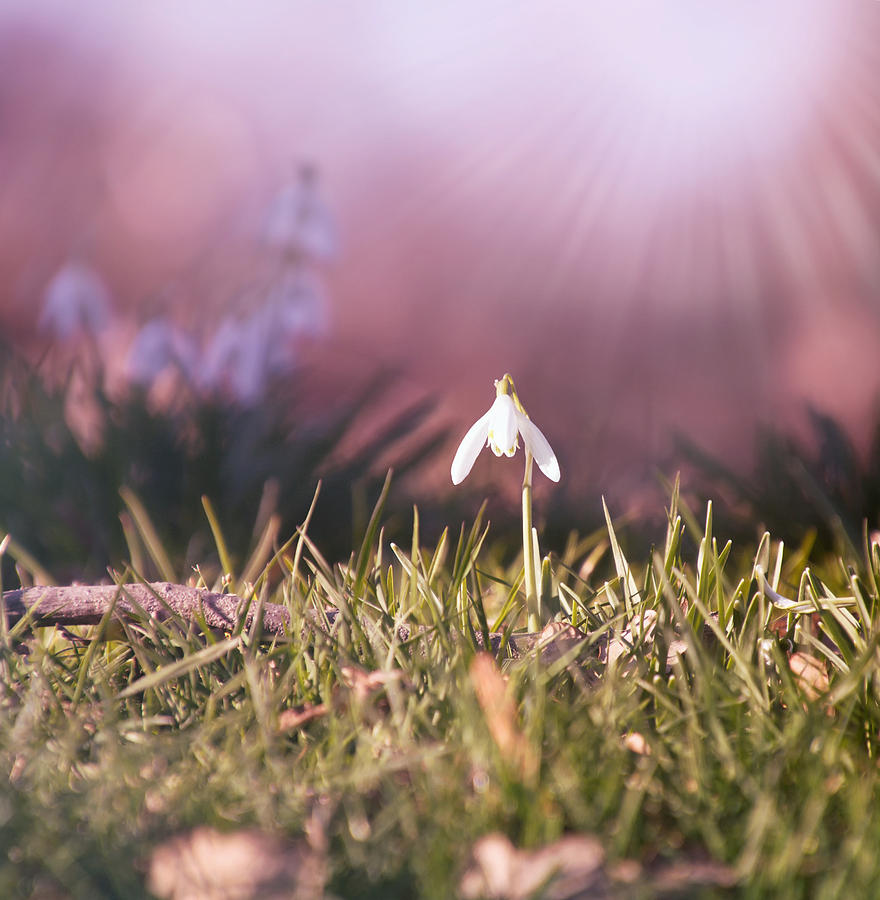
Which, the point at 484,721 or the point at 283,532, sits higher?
the point at 484,721

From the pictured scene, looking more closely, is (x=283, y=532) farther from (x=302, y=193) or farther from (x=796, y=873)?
(x=796, y=873)

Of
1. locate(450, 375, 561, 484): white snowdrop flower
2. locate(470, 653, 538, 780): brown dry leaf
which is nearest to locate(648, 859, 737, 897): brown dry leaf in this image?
locate(470, 653, 538, 780): brown dry leaf

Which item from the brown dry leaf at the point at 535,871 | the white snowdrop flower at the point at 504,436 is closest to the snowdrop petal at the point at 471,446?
the white snowdrop flower at the point at 504,436

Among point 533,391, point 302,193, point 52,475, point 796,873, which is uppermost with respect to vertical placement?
point 302,193

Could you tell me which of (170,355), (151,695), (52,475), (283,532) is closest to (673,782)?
(151,695)

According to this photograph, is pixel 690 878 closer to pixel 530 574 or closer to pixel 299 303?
pixel 530 574

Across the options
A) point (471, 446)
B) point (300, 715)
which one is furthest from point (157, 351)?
point (300, 715)

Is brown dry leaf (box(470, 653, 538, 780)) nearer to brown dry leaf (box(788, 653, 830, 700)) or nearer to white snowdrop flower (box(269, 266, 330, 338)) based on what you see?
brown dry leaf (box(788, 653, 830, 700))
